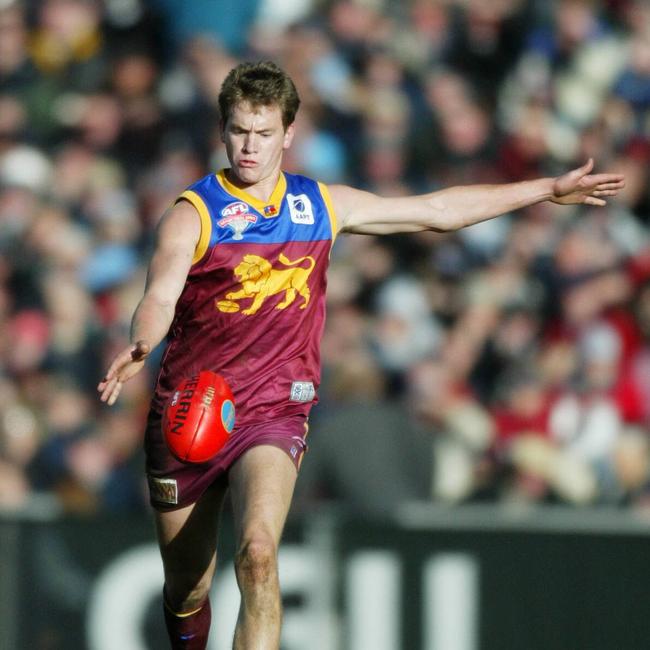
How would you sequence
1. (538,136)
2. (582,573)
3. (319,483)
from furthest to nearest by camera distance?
(538,136), (319,483), (582,573)

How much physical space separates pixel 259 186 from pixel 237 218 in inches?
8.6

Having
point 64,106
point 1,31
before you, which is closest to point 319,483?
point 64,106

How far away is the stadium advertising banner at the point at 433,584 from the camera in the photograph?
8.62 meters

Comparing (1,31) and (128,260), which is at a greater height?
(1,31)

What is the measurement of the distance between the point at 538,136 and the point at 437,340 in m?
2.06

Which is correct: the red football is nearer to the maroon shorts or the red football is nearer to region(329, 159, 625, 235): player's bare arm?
the maroon shorts

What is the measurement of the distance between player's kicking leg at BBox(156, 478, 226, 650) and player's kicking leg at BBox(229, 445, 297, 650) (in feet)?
1.91

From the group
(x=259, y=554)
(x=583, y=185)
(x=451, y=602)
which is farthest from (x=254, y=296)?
(x=451, y=602)

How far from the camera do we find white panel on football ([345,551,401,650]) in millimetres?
8727

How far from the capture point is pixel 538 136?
37.8ft

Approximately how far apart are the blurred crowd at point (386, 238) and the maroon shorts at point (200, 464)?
8.55 ft

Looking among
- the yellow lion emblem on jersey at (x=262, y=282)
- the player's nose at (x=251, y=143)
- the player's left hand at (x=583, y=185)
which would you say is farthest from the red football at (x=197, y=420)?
the player's left hand at (x=583, y=185)

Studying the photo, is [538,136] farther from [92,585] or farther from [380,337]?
[92,585]

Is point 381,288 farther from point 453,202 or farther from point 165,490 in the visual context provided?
point 165,490
